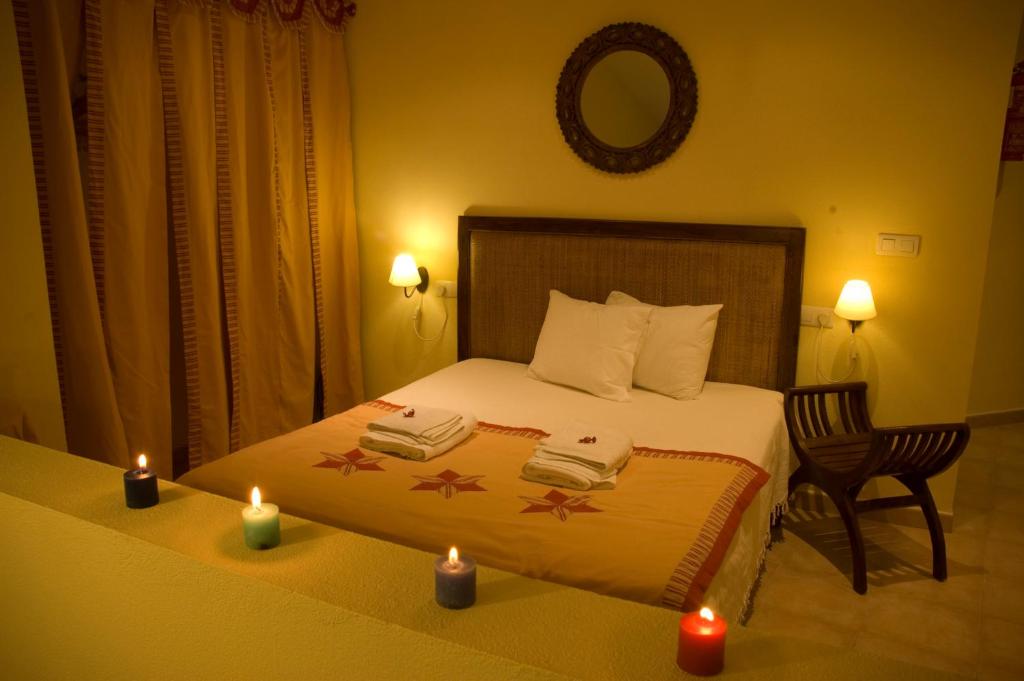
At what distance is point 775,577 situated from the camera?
278 cm

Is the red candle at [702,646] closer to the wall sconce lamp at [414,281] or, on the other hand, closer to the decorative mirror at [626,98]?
the decorative mirror at [626,98]

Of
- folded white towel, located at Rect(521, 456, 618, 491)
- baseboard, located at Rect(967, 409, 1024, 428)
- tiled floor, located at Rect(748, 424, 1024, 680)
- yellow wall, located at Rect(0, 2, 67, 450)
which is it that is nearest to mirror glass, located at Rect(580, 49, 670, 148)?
folded white towel, located at Rect(521, 456, 618, 491)

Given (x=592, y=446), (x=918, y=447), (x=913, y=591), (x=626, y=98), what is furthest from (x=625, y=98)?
(x=913, y=591)

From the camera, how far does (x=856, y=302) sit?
2.97 m

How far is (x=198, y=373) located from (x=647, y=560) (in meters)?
2.33

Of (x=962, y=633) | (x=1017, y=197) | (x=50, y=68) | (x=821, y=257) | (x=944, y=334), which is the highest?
(x=50, y=68)

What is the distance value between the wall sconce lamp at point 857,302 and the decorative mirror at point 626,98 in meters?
0.98

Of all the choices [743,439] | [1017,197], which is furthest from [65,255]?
[1017,197]

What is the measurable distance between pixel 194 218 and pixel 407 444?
1526 mm

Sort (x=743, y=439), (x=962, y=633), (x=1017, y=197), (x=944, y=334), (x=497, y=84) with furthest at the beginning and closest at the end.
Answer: (x=1017, y=197), (x=497, y=84), (x=944, y=334), (x=743, y=439), (x=962, y=633)

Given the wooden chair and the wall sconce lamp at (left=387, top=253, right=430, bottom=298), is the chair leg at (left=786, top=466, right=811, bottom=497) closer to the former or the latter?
the wooden chair

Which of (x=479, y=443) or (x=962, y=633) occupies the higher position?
(x=479, y=443)

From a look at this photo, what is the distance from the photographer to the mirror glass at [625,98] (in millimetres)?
3314

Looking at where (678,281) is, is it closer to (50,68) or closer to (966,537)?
(966,537)
